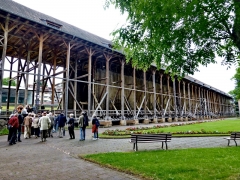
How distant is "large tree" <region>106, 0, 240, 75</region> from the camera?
3.75 meters

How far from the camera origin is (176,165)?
213 inches

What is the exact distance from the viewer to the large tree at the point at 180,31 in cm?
375

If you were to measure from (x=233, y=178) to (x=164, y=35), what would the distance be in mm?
3593

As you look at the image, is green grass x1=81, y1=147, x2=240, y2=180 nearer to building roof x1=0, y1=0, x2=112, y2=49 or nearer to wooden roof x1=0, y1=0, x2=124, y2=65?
wooden roof x1=0, y1=0, x2=124, y2=65

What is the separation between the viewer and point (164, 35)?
4363 millimetres

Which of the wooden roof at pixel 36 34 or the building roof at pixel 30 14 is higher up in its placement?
the building roof at pixel 30 14

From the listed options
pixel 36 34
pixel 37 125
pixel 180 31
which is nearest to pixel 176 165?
pixel 180 31

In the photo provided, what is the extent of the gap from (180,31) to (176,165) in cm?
360

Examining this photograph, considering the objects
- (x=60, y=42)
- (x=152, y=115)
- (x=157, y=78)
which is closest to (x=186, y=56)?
(x=60, y=42)

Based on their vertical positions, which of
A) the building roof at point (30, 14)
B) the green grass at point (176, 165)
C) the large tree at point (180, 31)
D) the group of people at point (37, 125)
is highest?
the building roof at point (30, 14)

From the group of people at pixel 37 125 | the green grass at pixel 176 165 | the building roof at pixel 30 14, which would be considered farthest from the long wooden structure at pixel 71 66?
the green grass at pixel 176 165

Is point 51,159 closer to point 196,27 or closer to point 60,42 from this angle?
point 196,27

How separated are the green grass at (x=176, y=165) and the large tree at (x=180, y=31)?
2546 millimetres

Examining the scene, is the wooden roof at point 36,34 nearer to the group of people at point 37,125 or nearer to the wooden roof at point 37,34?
the wooden roof at point 37,34
